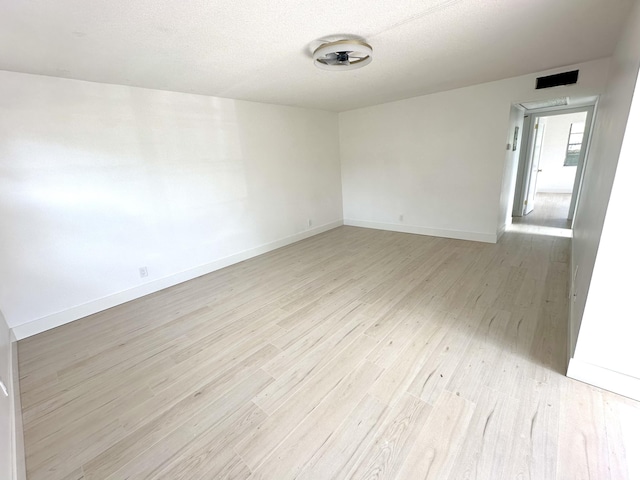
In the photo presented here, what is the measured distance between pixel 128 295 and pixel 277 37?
3.02 metres

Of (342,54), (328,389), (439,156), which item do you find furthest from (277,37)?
(439,156)

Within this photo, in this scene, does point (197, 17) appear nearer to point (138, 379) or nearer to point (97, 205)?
point (97, 205)

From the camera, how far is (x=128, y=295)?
10.1 ft

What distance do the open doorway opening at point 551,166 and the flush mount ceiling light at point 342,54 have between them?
4233 mm

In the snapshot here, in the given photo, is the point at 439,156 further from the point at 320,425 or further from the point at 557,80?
the point at 320,425

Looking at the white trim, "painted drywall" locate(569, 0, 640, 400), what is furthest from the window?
"painted drywall" locate(569, 0, 640, 400)

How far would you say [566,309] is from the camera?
93.9 inches

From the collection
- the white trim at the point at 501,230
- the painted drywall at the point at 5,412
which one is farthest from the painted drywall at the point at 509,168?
the painted drywall at the point at 5,412

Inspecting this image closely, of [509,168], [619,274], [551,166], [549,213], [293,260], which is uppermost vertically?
[509,168]

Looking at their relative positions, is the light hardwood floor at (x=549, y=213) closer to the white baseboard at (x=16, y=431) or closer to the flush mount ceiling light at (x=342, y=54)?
the flush mount ceiling light at (x=342, y=54)

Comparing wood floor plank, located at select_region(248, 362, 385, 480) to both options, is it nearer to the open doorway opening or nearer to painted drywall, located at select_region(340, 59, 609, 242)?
painted drywall, located at select_region(340, 59, 609, 242)

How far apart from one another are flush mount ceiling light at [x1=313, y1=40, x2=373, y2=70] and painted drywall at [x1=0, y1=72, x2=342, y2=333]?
1.92 meters

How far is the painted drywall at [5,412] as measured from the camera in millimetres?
1194

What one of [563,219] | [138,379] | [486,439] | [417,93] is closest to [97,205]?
[138,379]
